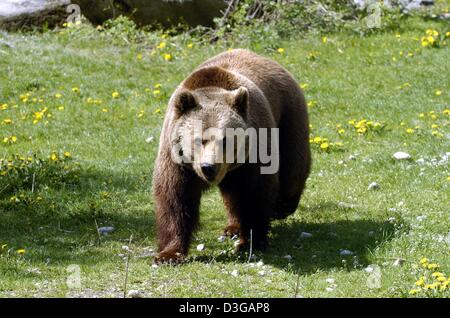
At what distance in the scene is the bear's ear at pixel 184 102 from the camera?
752 cm

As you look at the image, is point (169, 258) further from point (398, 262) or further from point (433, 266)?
point (433, 266)

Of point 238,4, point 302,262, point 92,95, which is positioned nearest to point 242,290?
point 302,262

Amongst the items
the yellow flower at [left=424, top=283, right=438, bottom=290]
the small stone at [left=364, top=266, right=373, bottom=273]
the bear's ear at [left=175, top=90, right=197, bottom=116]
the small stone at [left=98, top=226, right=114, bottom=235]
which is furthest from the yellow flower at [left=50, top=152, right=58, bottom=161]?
the yellow flower at [left=424, top=283, right=438, bottom=290]

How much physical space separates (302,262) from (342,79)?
22.3ft

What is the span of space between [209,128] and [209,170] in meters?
0.46

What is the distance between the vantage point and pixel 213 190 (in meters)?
10.5

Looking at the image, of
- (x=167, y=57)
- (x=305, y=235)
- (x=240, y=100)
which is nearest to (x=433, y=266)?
(x=305, y=235)

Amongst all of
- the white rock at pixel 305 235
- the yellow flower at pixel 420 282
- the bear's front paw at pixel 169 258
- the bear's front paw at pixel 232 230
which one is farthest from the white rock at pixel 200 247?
the yellow flower at pixel 420 282

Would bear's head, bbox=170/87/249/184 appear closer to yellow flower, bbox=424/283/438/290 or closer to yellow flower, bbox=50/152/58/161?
yellow flower, bbox=424/283/438/290

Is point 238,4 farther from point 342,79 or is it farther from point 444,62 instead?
point 444,62

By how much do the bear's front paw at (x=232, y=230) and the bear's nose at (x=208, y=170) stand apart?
5.76ft

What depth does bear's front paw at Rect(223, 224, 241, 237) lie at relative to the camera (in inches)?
350

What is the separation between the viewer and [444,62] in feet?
47.2

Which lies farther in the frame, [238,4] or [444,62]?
[238,4]
